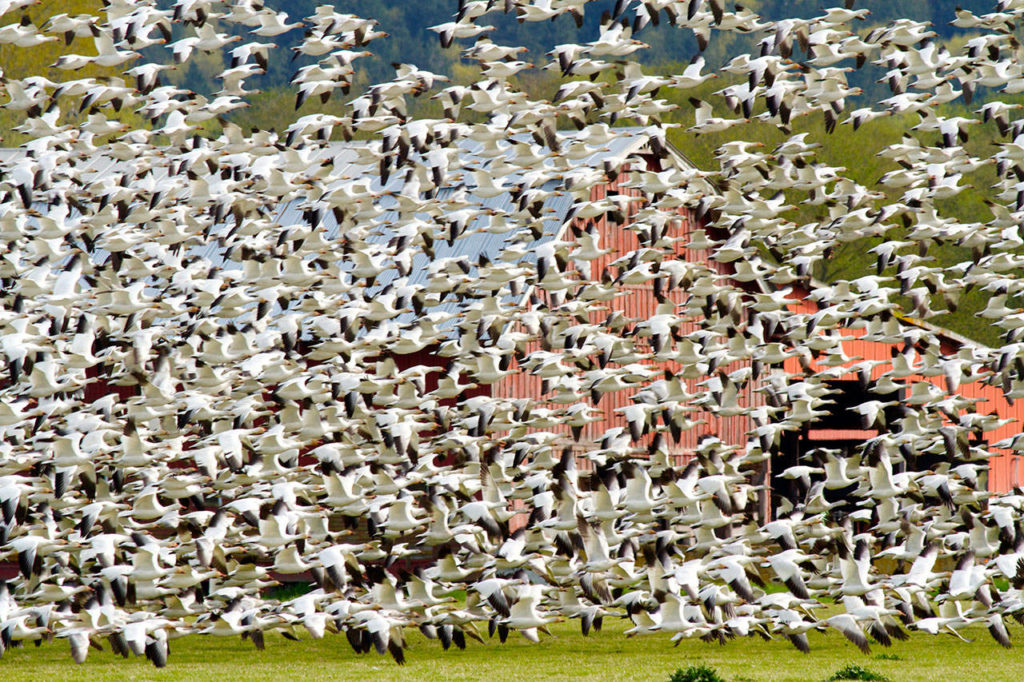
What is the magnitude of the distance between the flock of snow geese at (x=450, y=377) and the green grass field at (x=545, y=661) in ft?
1.31

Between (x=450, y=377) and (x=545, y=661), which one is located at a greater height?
(x=450, y=377)

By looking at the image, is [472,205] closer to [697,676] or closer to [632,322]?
[632,322]

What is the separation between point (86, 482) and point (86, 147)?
208 inches

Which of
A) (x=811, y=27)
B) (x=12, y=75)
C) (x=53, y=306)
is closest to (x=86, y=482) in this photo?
(x=53, y=306)

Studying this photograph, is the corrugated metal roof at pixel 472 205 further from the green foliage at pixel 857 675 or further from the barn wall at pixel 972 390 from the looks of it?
the green foliage at pixel 857 675

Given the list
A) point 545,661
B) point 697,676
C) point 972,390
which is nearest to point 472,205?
point 545,661

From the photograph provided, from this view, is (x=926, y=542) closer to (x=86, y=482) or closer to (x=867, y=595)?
(x=867, y=595)

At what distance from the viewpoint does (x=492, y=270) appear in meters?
19.4

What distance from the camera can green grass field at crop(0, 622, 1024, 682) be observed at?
1528 cm

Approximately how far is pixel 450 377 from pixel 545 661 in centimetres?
485

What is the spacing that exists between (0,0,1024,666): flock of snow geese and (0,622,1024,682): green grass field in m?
0.40

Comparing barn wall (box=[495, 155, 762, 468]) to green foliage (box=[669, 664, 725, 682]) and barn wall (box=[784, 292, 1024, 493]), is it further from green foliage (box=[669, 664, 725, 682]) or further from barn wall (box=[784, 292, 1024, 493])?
green foliage (box=[669, 664, 725, 682])

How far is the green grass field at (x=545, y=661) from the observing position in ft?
50.1

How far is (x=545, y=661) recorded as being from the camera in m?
16.5
